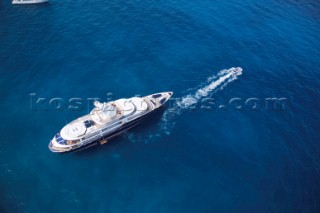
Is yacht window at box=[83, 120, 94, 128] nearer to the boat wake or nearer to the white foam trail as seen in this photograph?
the boat wake

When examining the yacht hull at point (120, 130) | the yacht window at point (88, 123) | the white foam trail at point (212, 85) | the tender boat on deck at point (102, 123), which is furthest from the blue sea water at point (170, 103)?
the yacht window at point (88, 123)

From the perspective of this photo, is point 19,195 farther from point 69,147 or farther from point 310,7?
point 310,7

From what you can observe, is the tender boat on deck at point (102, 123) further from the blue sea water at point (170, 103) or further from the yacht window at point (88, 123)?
the blue sea water at point (170, 103)

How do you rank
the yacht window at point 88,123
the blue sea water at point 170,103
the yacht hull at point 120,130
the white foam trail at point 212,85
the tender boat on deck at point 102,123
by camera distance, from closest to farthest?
the blue sea water at point 170,103, the tender boat on deck at point 102,123, the yacht hull at point 120,130, the yacht window at point 88,123, the white foam trail at point 212,85

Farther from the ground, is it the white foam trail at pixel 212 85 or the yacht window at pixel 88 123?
the white foam trail at pixel 212 85

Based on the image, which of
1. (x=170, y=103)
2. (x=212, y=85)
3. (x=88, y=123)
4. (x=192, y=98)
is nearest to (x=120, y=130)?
(x=88, y=123)

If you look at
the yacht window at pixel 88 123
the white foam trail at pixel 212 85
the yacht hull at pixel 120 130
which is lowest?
the yacht hull at pixel 120 130

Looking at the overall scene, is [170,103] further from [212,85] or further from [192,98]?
[212,85]
